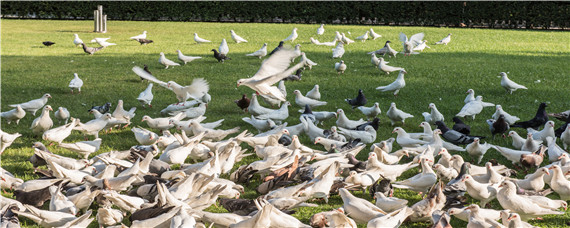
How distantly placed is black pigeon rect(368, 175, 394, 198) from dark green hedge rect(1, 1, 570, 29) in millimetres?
25926

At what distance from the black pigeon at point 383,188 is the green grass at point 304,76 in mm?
280

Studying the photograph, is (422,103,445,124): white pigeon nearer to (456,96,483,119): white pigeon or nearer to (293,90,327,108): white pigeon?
(456,96,483,119): white pigeon

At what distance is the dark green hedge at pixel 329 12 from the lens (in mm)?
29094

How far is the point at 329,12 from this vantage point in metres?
30.9

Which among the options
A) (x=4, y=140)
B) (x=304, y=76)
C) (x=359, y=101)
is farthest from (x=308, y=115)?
(x=304, y=76)

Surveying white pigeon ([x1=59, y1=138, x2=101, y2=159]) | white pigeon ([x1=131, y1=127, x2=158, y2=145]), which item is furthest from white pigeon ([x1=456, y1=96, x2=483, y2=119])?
white pigeon ([x1=59, y1=138, x2=101, y2=159])

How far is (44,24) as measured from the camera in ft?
93.7

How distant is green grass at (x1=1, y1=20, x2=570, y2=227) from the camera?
887 centimetres

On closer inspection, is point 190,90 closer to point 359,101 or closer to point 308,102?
point 308,102

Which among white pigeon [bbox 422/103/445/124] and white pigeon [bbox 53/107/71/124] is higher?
white pigeon [bbox 422/103/445/124]

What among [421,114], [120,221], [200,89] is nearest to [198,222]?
[120,221]

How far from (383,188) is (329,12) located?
26101 millimetres

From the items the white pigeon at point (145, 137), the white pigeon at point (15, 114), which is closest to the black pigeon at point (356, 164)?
the white pigeon at point (145, 137)

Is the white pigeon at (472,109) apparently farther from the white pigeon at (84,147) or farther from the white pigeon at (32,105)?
the white pigeon at (32,105)
